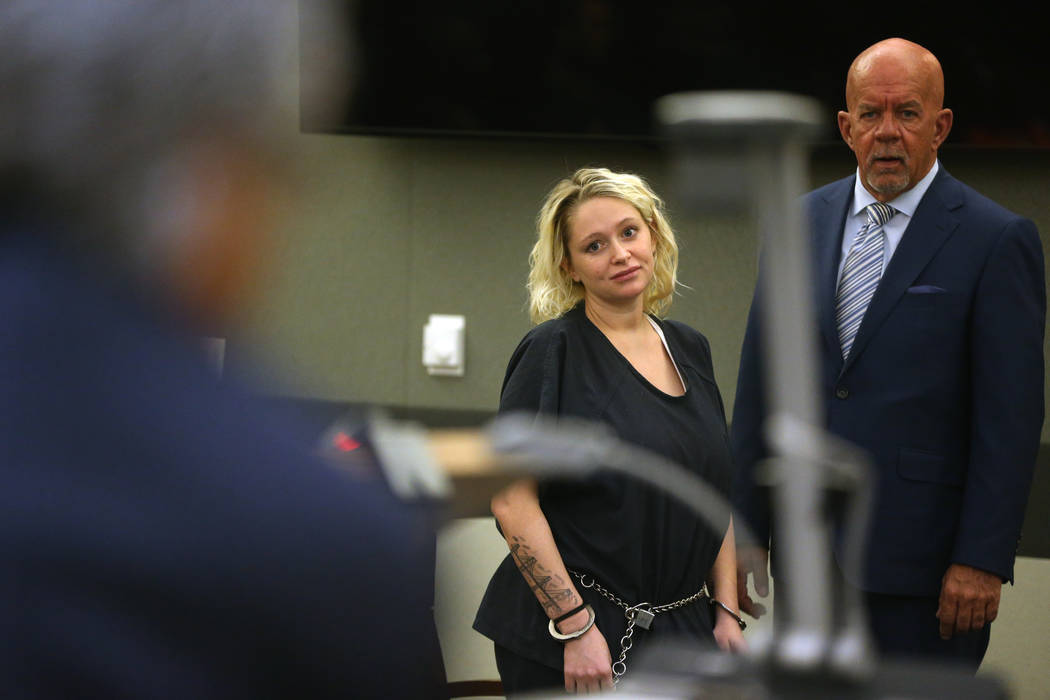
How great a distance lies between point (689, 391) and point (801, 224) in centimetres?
139

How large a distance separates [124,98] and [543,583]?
136cm

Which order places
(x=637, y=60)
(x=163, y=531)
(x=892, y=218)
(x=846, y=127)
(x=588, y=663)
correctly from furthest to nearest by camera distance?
(x=637, y=60)
(x=846, y=127)
(x=892, y=218)
(x=588, y=663)
(x=163, y=531)

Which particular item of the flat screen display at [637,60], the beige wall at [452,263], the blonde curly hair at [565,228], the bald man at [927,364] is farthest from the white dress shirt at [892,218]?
the beige wall at [452,263]

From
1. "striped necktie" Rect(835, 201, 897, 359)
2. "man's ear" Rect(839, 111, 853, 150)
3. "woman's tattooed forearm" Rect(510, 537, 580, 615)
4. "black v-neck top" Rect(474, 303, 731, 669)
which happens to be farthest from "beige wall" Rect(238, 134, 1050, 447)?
"woman's tattooed forearm" Rect(510, 537, 580, 615)

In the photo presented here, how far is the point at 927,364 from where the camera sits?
6.45ft

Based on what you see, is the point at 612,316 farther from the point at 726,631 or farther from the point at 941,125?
the point at 941,125

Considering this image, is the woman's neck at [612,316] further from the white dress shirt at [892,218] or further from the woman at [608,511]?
the white dress shirt at [892,218]

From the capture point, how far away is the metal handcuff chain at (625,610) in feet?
6.13

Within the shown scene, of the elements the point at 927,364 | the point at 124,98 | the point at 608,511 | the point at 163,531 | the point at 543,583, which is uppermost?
the point at 124,98

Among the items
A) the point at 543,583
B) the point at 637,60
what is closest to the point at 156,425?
the point at 543,583

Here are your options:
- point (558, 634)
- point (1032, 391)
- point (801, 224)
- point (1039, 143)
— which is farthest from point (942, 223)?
point (801, 224)

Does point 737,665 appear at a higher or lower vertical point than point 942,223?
lower

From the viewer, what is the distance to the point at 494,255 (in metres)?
3.34

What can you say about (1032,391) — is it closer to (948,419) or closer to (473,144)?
(948,419)
